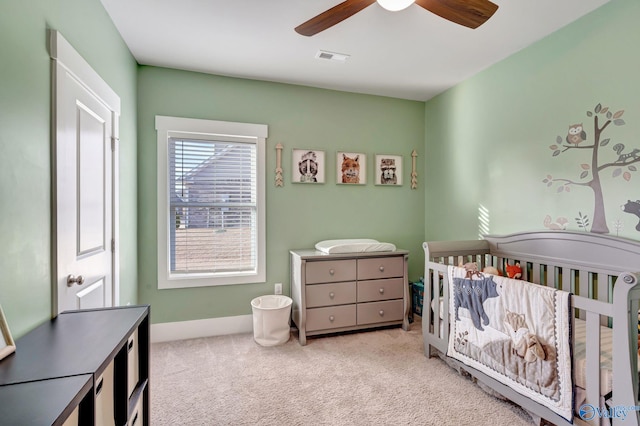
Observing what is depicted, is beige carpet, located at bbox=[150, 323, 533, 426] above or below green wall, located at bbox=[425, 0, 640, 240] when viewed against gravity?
below

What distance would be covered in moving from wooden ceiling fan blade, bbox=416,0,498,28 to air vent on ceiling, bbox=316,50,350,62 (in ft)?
3.75

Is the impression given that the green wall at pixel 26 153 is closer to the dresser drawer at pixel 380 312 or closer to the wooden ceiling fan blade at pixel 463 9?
the wooden ceiling fan blade at pixel 463 9

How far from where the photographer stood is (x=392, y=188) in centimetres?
366

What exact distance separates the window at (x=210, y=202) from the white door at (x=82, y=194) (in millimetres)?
748

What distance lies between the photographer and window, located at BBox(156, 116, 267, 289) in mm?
2883

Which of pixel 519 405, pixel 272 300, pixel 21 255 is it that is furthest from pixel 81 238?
pixel 519 405

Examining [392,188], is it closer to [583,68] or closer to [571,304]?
[583,68]

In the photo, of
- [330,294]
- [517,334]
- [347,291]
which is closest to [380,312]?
[347,291]

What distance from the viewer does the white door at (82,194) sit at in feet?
4.64

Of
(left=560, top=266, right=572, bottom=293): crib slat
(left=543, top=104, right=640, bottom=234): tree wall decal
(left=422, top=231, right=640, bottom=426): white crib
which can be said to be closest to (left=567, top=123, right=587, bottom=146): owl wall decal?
(left=543, top=104, right=640, bottom=234): tree wall decal

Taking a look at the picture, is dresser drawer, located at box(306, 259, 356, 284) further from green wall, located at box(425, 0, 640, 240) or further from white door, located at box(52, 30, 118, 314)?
white door, located at box(52, 30, 118, 314)

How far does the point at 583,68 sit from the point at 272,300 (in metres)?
3.11

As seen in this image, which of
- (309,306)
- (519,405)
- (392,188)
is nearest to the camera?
(519,405)

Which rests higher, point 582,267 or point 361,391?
point 582,267
